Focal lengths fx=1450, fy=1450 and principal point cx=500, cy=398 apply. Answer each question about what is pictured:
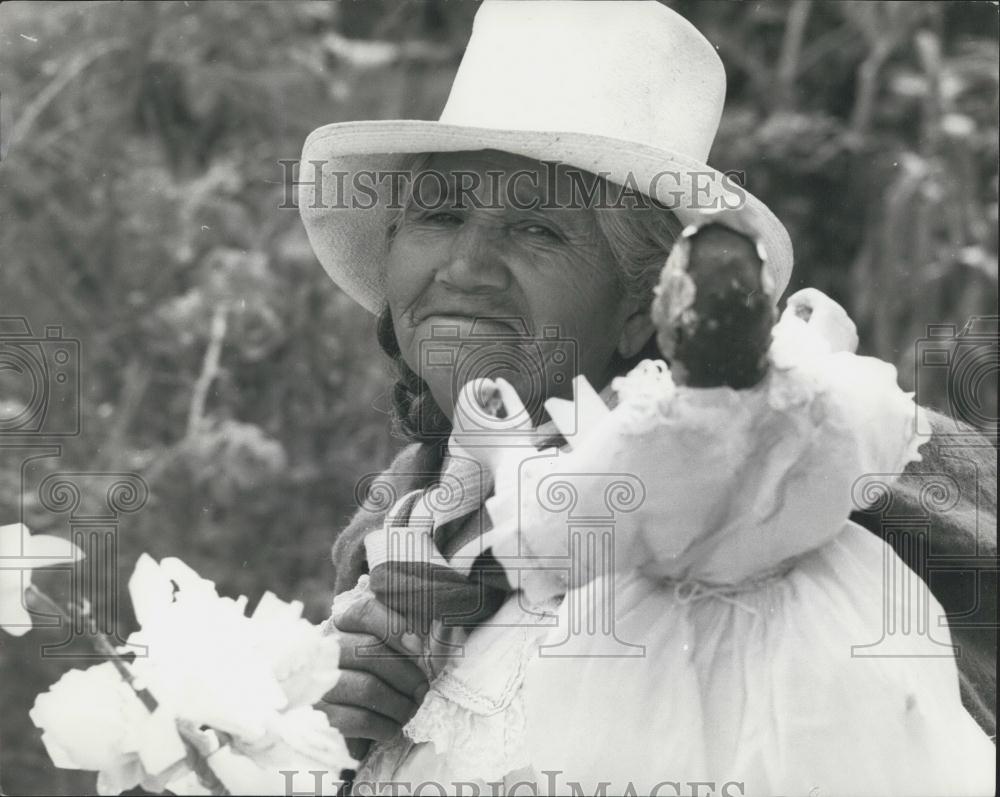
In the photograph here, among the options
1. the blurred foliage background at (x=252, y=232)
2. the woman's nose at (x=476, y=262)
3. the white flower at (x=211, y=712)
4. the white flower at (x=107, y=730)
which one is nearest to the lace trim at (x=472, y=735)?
the white flower at (x=211, y=712)

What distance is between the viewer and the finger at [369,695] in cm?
121

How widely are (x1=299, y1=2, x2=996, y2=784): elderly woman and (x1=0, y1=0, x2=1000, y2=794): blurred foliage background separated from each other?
5.44 feet

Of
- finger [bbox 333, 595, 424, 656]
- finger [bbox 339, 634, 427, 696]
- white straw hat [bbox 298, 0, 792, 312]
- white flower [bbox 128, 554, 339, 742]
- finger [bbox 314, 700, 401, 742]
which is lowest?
finger [bbox 314, 700, 401, 742]

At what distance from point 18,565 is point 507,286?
1.55 ft

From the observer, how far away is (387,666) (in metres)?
1.21

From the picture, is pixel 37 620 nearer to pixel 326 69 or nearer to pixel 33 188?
pixel 33 188

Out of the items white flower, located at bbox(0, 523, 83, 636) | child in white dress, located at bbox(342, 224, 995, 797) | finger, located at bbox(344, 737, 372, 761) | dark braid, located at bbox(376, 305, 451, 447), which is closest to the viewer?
child in white dress, located at bbox(342, 224, 995, 797)

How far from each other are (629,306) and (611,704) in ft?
1.31

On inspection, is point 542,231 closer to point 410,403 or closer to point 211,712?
point 410,403

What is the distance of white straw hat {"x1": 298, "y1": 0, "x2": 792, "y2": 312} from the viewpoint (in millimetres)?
1282

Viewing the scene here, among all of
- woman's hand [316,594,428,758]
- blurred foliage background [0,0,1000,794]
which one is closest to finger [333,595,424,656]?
woman's hand [316,594,428,758]

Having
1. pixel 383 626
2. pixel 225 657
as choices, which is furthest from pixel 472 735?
pixel 225 657

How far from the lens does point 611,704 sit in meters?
1.12

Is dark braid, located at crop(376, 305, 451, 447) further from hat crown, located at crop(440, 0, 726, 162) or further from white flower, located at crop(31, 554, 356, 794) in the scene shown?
white flower, located at crop(31, 554, 356, 794)
